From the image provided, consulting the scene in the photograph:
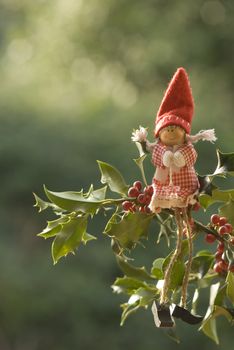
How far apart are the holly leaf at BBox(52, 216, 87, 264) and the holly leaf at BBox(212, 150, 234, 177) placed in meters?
0.14

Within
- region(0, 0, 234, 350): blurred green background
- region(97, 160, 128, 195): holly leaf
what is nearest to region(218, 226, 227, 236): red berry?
region(97, 160, 128, 195): holly leaf

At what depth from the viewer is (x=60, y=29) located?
5.53m

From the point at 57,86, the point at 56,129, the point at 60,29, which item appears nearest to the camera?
the point at 56,129

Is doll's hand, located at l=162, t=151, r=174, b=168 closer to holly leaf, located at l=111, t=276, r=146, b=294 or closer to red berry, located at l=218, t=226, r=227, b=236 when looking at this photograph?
red berry, located at l=218, t=226, r=227, b=236

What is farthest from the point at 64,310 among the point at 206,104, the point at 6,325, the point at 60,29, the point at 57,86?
the point at 60,29

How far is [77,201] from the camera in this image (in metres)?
0.81

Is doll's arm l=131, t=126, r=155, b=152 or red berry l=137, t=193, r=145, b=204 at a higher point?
doll's arm l=131, t=126, r=155, b=152

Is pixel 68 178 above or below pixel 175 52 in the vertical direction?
below

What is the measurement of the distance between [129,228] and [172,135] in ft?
0.32

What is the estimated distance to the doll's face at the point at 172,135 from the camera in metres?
0.79

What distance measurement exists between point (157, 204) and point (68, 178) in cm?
311

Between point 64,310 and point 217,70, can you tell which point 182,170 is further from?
point 217,70

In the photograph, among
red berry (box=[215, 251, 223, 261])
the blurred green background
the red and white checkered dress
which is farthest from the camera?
the blurred green background

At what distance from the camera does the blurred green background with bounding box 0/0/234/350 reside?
366 cm
